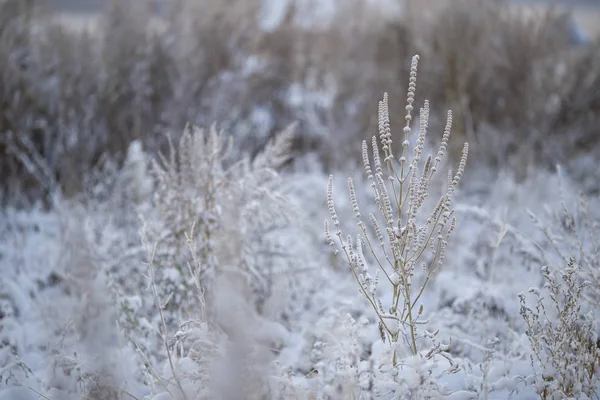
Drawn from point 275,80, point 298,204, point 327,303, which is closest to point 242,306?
point 298,204

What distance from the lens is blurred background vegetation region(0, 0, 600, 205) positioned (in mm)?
4832

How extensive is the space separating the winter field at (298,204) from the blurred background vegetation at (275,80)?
22 mm

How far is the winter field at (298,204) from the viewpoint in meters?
1.86

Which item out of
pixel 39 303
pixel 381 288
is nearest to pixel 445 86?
pixel 381 288

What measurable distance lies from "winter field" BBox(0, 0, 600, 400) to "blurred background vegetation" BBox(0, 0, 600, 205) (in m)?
0.02

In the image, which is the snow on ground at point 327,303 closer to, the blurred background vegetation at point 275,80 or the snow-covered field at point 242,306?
the snow-covered field at point 242,306

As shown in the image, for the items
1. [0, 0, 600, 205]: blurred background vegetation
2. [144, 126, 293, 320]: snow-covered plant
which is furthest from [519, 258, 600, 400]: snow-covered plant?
[0, 0, 600, 205]: blurred background vegetation

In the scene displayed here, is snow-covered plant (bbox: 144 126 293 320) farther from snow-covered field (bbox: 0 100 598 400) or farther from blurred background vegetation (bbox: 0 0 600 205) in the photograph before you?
blurred background vegetation (bbox: 0 0 600 205)

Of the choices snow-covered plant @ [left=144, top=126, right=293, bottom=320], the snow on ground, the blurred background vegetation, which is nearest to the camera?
the snow on ground

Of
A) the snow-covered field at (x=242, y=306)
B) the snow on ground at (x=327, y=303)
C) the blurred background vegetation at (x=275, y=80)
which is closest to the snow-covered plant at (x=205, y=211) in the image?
Result: the snow-covered field at (x=242, y=306)

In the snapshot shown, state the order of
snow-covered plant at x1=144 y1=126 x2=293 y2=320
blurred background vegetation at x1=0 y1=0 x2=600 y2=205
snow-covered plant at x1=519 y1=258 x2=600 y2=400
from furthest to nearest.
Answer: blurred background vegetation at x1=0 y1=0 x2=600 y2=205, snow-covered plant at x1=144 y1=126 x2=293 y2=320, snow-covered plant at x1=519 y1=258 x2=600 y2=400

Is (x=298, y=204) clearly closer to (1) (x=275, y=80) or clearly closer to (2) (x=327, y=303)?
(2) (x=327, y=303)

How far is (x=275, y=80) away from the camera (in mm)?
6000

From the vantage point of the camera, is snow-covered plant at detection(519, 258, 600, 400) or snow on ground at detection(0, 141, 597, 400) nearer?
snow-covered plant at detection(519, 258, 600, 400)
